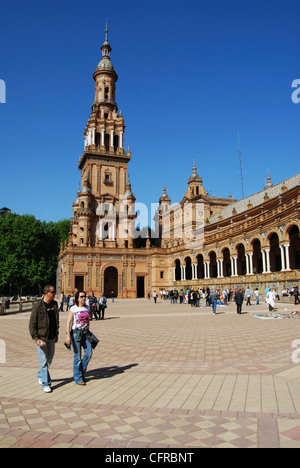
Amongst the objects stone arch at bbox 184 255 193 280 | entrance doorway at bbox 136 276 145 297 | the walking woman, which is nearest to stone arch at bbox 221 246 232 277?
stone arch at bbox 184 255 193 280

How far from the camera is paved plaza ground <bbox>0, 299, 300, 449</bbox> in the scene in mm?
→ 4039

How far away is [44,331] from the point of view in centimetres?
622

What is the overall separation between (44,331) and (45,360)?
0.54m

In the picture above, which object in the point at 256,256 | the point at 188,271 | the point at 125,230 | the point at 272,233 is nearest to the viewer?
the point at 272,233

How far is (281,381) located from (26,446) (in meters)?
4.61

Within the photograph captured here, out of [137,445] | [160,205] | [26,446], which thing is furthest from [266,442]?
[160,205]

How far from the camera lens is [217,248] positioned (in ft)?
137

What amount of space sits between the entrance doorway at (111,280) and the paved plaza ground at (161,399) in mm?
45444

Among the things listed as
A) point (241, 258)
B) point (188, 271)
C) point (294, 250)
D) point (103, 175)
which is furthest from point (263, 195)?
point (103, 175)

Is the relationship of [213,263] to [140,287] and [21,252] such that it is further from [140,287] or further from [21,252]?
[21,252]

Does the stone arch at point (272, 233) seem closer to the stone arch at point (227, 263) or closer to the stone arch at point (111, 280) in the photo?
the stone arch at point (227, 263)

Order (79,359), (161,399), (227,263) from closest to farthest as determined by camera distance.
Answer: (161,399), (79,359), (227,263)

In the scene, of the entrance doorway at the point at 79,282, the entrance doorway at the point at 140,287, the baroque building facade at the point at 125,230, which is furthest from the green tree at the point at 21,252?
the entrance doorway at the point at 140,287
